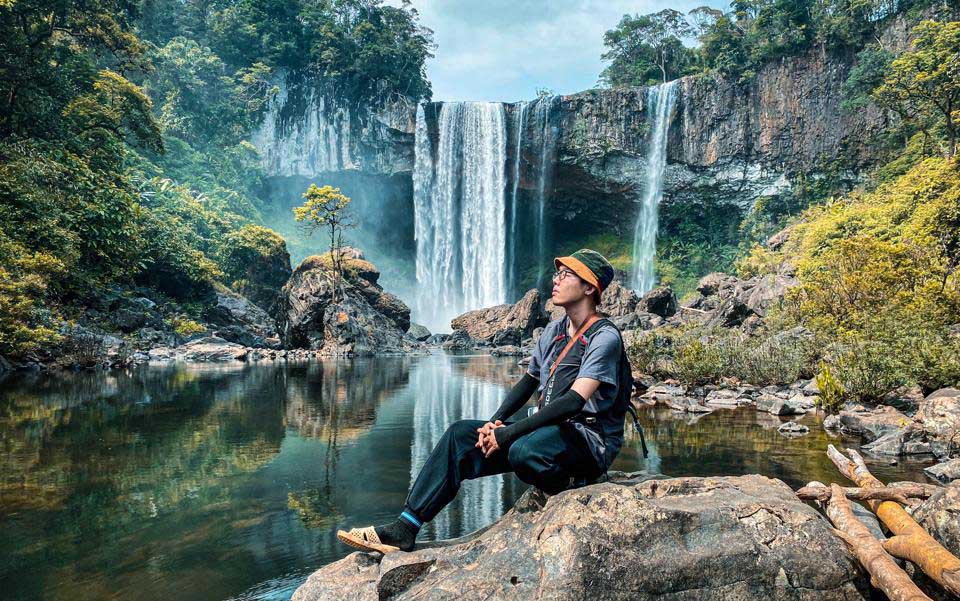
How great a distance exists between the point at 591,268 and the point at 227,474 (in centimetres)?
427

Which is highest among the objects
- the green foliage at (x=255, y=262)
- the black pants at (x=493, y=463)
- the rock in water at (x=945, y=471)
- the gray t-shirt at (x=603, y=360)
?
the green foliage at (x=255, y=262)

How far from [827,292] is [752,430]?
885cm

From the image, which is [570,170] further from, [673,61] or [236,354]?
[236,354]

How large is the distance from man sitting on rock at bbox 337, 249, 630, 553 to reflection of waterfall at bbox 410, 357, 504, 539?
1.34 m

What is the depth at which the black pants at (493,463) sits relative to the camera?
253cm

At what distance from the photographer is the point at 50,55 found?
23141 millimetres

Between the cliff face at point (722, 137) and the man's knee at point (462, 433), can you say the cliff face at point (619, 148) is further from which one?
the man's knee at point (462, 433)

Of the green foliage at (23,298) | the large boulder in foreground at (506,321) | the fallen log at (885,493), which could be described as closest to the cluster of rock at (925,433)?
the fallen log at (885,493)

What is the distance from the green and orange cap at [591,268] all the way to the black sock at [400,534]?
58.7 inches

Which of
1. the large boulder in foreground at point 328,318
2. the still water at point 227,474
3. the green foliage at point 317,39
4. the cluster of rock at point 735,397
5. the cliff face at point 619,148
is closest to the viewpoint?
the still water at point 227,474

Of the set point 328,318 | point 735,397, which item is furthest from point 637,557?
point 328,318

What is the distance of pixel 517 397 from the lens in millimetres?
3023

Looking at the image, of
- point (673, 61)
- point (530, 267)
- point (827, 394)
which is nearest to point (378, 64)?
point (530, 267)

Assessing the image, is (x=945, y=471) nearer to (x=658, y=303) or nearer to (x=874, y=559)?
(x=874, y=559)
